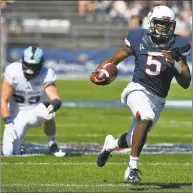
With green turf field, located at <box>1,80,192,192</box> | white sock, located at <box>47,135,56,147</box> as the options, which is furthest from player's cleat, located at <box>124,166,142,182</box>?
white sock, located at <box>47,135,56,147</box>

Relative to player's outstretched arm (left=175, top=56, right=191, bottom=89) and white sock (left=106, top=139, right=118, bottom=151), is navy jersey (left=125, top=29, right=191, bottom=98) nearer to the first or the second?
player's outstretched arm (left=175, top=56, right=191, bottom=89)

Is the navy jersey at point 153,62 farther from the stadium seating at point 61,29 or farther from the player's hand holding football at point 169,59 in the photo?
the stadium seating at point 61,29

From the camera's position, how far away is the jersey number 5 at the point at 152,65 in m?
6.91

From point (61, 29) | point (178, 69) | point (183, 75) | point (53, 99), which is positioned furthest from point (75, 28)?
point (178, 69)

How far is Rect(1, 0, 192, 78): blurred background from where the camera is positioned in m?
23.4

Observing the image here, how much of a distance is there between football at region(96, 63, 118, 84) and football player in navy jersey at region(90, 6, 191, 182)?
0.04 meters

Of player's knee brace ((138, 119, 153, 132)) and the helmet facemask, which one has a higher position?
the helmet facemask

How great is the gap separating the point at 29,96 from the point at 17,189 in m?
2.98

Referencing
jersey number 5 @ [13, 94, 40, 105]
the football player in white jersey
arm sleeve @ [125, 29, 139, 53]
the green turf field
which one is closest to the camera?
the green turf field

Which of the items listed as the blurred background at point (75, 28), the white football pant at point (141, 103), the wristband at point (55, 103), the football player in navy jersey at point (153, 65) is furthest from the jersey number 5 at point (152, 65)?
the blurred background at point (75, 28)

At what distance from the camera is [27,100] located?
9055 mm

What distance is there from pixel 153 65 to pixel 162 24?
0.36m

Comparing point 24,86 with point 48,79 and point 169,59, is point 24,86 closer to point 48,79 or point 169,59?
point 48,79

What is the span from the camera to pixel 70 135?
37.2ft
